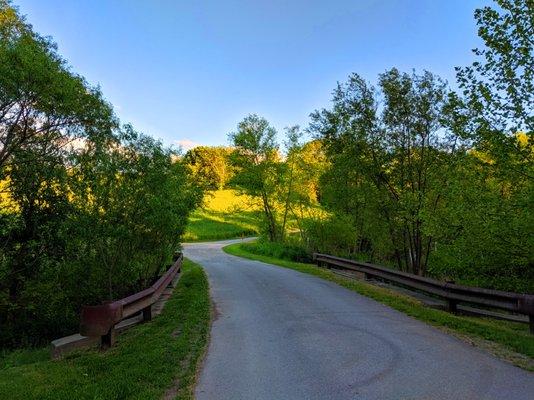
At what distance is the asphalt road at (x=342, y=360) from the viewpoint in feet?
16.4

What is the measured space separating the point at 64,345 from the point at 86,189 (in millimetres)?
4060

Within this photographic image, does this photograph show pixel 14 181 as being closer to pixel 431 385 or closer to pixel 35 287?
pixel 35 287

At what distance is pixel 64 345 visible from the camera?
757 cm

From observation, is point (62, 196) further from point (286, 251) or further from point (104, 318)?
point (286, 251)

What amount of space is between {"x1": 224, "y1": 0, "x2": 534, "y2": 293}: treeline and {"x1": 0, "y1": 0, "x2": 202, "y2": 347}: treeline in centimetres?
775

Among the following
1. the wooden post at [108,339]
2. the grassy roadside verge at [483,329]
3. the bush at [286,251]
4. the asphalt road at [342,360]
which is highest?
the bush at [286,251]

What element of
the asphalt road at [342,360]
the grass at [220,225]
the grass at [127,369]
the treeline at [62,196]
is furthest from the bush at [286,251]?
the grass at [127,369]

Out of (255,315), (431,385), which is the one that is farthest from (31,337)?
(431,385)

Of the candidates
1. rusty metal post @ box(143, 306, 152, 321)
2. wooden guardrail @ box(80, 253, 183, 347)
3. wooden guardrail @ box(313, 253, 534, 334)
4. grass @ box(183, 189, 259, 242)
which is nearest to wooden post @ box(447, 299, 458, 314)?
wooden guardrail @ box(313, 253, 534, 334)

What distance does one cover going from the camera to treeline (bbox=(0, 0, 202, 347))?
400 inches

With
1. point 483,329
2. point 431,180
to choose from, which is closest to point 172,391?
point 483,329

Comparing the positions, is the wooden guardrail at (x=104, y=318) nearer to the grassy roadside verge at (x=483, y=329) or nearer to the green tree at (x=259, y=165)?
the grassy roadside verge at (x=483, y=329)

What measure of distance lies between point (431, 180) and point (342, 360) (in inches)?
418

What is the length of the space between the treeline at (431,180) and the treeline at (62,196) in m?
7.75
